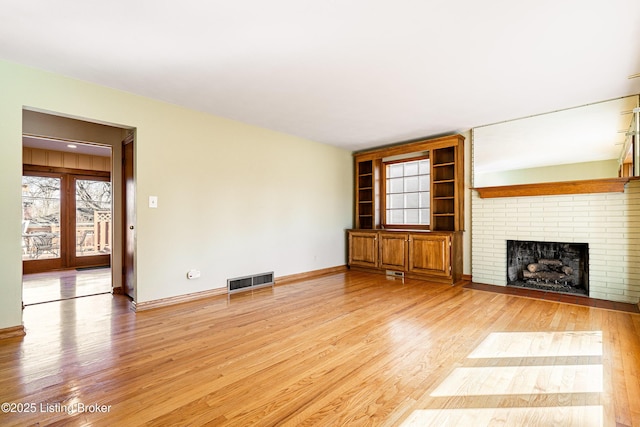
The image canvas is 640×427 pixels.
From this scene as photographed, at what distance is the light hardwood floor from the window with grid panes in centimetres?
219

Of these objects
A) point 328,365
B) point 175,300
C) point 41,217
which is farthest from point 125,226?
point 328,365

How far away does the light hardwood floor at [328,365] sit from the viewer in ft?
4.93

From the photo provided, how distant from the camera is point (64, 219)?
6.02 m

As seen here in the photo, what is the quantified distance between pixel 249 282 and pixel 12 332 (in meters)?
2.35

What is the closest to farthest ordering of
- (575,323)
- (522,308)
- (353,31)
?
(353,31), (575,323), (522,308)

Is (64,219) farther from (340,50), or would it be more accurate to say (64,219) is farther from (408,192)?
(408,192)

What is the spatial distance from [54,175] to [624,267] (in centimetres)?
944

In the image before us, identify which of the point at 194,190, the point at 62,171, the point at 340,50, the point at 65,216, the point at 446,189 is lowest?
the point at 65,216

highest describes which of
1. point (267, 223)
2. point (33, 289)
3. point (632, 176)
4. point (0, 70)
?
point (0, 70)

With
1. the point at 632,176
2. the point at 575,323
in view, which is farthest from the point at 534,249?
the point at 575,323

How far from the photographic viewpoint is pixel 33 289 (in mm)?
4246

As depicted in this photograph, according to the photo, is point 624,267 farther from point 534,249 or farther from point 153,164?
point 153,164

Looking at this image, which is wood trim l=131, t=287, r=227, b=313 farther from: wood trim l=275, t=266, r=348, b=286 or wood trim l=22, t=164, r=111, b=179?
wood trim l=22, t=164, r=111, b=179

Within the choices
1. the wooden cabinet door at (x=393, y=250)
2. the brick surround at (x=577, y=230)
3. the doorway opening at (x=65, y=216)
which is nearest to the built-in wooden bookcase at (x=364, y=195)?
the wooden cabinet door at (x=393, y=250)
